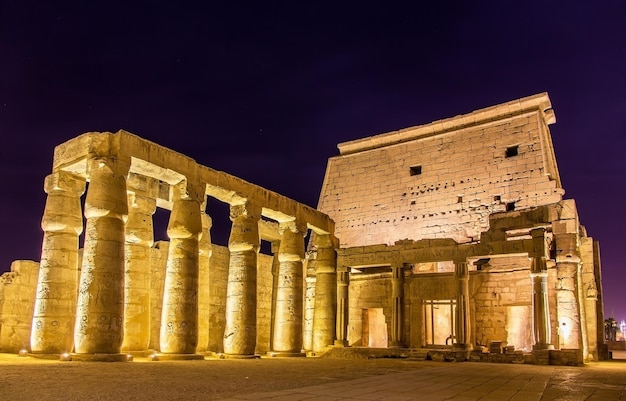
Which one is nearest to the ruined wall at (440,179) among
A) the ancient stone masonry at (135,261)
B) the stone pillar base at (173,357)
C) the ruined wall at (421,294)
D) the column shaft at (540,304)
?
the ruined wall at (421,294)

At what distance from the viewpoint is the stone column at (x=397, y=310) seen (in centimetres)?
1838

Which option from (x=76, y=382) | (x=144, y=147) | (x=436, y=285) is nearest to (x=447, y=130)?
(x=436, y=285)

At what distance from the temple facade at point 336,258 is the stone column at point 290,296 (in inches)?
2.1

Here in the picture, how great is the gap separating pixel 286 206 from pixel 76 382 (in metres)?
11.2

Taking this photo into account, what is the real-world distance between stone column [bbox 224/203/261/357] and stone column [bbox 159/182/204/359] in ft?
5.77

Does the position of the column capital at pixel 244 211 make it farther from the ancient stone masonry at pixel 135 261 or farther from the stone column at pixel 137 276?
the stone column at pixel 137 276

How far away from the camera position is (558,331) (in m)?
16.0

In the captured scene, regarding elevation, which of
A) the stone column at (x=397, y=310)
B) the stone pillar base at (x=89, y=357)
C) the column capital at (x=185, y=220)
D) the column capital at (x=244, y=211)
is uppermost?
the column capital at (x=244, y=211)

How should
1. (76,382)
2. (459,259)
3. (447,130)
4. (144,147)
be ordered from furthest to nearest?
(447,130), (459,259), (144,147), (76,382)

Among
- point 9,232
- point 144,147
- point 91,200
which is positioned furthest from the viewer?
point 9,232

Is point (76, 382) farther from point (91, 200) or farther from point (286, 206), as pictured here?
point (286, 206)

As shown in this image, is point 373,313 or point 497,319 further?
point 373,313

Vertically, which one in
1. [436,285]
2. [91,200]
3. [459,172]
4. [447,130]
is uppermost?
[447,130]

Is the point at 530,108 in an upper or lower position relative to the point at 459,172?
upper
